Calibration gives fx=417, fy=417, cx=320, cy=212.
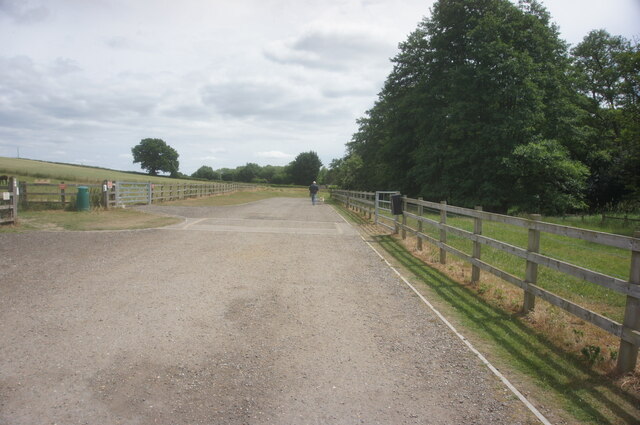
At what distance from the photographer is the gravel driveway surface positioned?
3.10 m

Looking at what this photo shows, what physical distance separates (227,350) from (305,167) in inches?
4953

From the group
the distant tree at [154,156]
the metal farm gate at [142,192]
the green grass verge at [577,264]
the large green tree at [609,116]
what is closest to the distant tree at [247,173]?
the distant tree at [154,156]

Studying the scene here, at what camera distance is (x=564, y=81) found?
1110 inches

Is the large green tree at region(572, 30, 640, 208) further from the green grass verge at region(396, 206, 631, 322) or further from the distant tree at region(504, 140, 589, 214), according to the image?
the green grass verge at region(396, 206, 631, 322)

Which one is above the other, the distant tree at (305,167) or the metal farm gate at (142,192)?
the distant tree at (305,167)

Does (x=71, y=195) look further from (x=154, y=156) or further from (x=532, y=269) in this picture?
(x=154, y=156)

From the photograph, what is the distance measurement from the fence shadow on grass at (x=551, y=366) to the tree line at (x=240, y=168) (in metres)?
106

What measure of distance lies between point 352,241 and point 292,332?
8272mm

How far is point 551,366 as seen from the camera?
405 cm

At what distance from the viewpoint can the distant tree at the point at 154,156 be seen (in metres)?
104

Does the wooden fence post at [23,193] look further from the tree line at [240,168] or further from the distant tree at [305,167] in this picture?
the distant tree at [305,167]

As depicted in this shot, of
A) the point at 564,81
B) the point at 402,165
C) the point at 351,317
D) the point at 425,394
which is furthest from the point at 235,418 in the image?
the point at 402,165

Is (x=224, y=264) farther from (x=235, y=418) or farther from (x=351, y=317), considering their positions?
(x=235, y=418)

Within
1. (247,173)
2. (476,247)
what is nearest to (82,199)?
(476,247)
